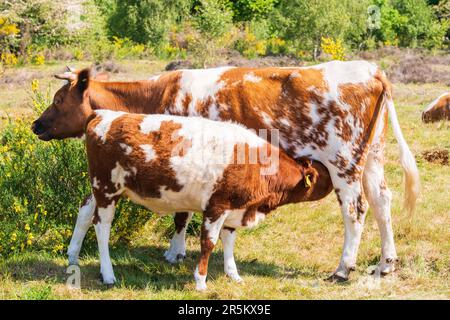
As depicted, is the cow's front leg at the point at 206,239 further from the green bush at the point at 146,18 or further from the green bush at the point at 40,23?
the green bush at the point at 146,18

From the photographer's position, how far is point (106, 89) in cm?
838

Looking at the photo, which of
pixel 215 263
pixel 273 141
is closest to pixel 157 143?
pixel 273 141

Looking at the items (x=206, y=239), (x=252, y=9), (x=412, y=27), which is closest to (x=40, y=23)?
(x=252, y=9)

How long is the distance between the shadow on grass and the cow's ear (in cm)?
203

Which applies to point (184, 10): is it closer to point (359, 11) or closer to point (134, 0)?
point (134, 0)

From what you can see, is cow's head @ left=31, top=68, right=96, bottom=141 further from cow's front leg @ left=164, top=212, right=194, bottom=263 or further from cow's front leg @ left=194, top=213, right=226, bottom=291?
cow's front leg @ left=194, top=213, right=226, bottom=291

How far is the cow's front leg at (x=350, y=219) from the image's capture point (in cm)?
760

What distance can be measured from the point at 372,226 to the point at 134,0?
30.9m

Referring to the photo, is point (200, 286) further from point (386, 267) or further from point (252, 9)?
point (252, 9)

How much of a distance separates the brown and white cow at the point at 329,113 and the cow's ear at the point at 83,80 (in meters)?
0.01

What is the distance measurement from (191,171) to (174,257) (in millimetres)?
1742

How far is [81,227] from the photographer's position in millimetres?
7922

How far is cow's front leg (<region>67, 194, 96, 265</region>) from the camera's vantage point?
7.87 m

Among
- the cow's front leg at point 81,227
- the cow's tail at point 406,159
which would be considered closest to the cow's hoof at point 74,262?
the cow's front leg at point 81,227
